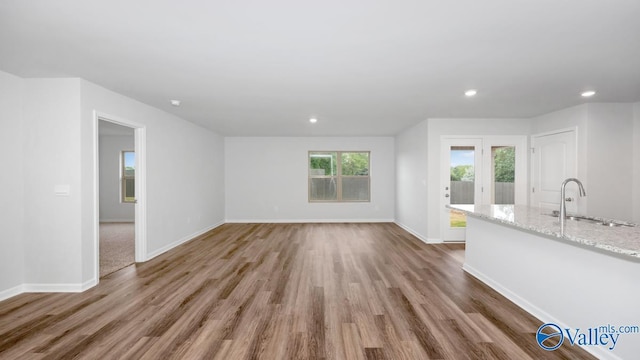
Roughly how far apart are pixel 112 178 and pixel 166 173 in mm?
4434

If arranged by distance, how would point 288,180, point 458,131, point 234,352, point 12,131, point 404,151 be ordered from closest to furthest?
point 234,352, point 12,131, point 458,131, point 404,151, point 288,180

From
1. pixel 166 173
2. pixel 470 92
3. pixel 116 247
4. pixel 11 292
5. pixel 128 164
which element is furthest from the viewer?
pixel 128 164

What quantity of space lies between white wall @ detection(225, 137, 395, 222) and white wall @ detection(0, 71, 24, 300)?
4.49 meters

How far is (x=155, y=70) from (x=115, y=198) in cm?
660

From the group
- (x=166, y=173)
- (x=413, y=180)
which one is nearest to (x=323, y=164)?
(x=413, y=180)

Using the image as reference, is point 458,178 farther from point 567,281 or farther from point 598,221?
point 567,281

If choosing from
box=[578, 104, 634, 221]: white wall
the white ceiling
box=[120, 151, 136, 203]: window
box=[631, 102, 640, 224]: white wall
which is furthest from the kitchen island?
box=[120, 151, 136, 203]: window

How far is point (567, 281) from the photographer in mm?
2154

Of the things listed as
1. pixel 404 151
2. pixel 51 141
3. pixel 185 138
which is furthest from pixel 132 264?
pixel 404 151

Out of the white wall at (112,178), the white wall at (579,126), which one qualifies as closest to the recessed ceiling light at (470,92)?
the white wall at (579,126)

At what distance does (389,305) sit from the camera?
8.59ft

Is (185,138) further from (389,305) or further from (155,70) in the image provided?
(389,305)

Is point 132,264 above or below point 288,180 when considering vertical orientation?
below

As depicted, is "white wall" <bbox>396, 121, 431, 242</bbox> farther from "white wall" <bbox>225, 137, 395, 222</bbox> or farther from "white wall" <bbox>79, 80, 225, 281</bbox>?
"white wall" <bbox>79, 80, 225, 281</bbox>
